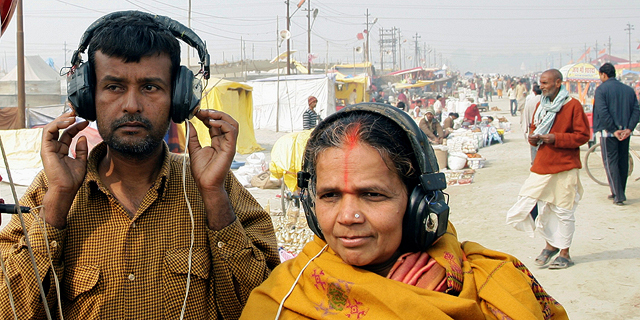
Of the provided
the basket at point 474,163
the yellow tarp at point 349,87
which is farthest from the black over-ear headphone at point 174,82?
the yellow tarp at point 349,87

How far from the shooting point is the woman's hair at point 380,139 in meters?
1.64

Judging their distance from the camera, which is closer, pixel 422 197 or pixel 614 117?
pixel 422 197

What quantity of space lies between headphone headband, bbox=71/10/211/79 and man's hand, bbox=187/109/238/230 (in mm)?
305

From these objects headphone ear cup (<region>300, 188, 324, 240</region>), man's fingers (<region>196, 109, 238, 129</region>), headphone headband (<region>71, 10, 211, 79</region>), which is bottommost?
headphone ear cup (<region>300, 188, 324, 240</region>)

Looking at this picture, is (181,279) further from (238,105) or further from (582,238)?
(238,105)

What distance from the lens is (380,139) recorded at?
1.65 meters

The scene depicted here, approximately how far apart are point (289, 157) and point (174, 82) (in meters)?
5.41

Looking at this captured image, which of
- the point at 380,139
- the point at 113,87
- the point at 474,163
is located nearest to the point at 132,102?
the point at 113,87

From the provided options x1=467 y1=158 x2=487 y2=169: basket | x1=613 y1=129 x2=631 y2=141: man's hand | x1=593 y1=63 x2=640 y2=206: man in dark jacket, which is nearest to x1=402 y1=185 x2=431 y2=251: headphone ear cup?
x1=593 y1=63 x2=640 y2=206: man in dark jacket

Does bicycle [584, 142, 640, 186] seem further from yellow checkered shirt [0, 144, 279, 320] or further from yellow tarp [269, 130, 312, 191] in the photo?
yellow checkered shirt [0, 144, 279, 320]

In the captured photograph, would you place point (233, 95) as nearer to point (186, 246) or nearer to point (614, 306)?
point (614, 306)

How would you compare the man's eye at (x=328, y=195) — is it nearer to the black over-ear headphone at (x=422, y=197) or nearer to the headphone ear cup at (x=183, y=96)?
the black over-ear headphone at (x=422, y=197)

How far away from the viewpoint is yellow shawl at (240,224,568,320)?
4.98 feet

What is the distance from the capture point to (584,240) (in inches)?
255
